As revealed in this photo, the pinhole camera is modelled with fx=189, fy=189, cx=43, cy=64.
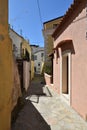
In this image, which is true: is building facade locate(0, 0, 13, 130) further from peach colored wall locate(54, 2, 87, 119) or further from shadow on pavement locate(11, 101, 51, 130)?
peach colored wall locate(54, 2, 87, 119)

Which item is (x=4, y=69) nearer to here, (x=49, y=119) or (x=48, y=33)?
(x=49, y=119)

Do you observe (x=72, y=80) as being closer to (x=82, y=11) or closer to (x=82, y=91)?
(x=82, y=91)

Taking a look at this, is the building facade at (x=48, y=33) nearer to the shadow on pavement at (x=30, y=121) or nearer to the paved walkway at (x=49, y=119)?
the paved walkway at (x=49, y=119)

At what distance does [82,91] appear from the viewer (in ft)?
24.5

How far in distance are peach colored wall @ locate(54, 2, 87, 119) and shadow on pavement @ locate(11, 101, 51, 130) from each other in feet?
5.33

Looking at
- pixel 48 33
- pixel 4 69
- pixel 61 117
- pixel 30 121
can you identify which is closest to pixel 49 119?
pixel 61 117

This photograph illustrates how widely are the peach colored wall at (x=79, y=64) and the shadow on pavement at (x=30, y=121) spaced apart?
64.0 inches

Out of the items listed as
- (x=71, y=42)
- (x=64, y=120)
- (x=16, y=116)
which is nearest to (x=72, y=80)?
(x=71, y=42)

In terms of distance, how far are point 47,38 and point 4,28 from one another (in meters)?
25.3

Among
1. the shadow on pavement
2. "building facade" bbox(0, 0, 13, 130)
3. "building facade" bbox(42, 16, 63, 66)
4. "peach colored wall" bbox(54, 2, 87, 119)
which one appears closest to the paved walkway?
the shadow on pavement

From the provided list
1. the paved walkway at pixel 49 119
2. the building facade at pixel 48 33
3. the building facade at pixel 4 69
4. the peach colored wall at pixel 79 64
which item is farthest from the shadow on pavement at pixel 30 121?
the building facade at pixel 48 33

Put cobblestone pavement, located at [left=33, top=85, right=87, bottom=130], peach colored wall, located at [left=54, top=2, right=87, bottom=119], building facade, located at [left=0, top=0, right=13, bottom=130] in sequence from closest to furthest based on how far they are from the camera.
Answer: building facade, located at [left=0, top=0, right=13, bottom=130] < cobblestone pavement, located at [left=33, top=85, right=87, bottom=130] < peach colored wall, located at [left=54, top=2, right=87, bottom=119]

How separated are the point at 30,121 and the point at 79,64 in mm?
3017

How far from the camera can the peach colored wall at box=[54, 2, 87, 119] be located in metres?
7.17
